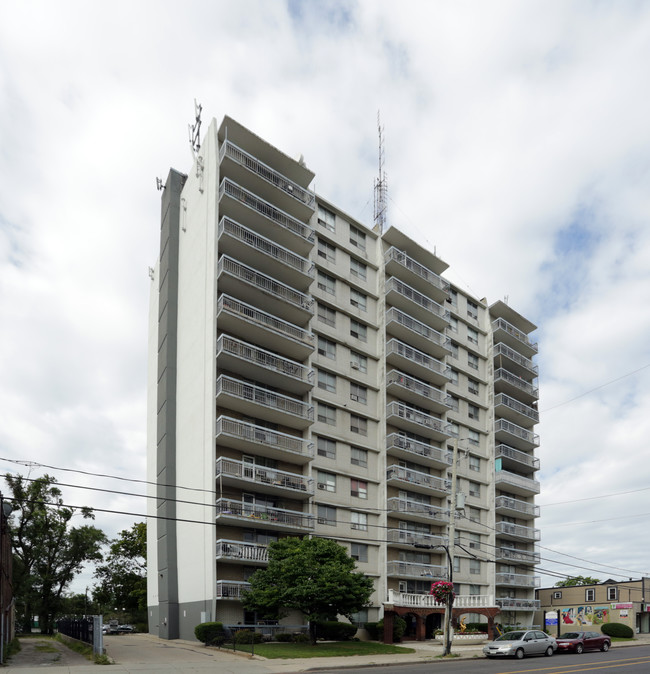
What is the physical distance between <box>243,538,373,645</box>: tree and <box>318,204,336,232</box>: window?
24.6 m

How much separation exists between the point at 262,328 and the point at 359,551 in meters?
17.4

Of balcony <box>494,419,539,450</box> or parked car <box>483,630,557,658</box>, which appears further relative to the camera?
balcony <box>494,419,539,450</box>

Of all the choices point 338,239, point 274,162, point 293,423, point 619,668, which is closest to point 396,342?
point 338,239

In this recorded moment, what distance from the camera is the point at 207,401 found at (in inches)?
1583

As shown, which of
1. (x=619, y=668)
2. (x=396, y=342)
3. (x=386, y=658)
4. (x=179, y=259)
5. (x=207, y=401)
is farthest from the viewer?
(x=396, y=342)

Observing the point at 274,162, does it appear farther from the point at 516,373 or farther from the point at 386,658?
the point at 516,373

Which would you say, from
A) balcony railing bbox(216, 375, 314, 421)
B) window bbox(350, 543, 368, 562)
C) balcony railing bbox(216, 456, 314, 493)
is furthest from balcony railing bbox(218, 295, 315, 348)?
window bbox(350, 543, 368, 562)

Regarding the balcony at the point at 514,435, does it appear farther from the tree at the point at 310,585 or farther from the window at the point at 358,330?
the tree at the point at 310,585

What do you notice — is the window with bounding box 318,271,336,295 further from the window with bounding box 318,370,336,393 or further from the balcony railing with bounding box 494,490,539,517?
the balcony railing with bounding box 494,490,539,517

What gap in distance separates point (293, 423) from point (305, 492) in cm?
456

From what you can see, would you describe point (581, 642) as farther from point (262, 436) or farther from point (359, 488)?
point (262, 436)

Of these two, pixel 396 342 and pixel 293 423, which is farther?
pixel 396 342

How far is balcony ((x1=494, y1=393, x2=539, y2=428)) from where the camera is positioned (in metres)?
64.1

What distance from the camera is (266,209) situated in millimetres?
44594
